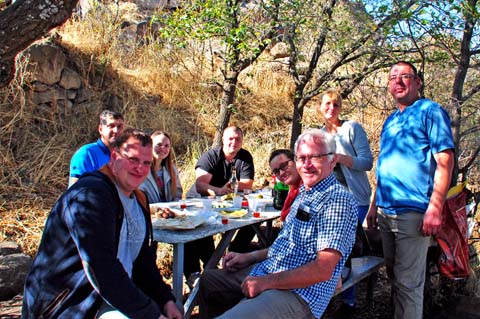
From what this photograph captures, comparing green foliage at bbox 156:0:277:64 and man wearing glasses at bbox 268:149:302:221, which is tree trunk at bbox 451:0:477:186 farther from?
green foliage at bbox 156:0:277:64

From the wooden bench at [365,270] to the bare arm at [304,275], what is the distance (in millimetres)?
720

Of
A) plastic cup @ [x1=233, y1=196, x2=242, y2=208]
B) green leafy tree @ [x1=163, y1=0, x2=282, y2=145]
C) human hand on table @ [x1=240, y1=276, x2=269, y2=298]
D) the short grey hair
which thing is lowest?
human hand on table @ [x1=240, y1=276, x2=269, y2=298]

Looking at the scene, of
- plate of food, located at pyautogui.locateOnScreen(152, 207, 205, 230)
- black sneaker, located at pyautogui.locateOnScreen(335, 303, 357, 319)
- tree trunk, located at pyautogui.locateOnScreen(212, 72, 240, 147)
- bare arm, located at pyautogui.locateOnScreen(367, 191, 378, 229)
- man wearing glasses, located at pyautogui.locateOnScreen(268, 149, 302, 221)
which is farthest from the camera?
tree trunk, located at pyautogui.locateOnScreen(212, 72, 240, 147)

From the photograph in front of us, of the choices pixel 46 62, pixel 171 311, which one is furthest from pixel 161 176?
pixel 46 62

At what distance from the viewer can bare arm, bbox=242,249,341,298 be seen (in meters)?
2.35

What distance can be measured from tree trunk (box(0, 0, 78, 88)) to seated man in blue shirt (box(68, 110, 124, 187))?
921 mm

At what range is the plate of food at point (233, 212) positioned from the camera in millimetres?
3768

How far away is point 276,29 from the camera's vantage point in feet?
21.8

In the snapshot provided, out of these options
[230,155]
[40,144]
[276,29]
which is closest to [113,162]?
[230,155]

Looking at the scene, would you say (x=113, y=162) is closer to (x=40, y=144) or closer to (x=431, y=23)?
(x=431, y=23)

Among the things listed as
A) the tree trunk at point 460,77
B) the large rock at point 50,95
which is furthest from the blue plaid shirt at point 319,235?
the large rock at point 50,95

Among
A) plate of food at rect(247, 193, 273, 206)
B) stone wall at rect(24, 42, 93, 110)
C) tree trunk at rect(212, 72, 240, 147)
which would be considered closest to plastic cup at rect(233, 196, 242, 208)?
plate of food at rect(247, 193, 273, 206)

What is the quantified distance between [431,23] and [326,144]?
111 inches

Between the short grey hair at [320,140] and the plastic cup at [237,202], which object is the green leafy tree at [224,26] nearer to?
the plastic cup at [237,202]
